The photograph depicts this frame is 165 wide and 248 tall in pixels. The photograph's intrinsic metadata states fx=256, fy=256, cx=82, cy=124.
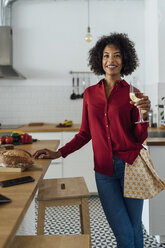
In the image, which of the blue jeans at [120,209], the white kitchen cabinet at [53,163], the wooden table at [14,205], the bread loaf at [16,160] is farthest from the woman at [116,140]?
the white kitchen cabinet at [53,163]

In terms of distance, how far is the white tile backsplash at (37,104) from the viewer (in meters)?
4.02

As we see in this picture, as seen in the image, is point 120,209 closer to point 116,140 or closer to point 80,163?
point 116,140

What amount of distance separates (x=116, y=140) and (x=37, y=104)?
2833 millimetres

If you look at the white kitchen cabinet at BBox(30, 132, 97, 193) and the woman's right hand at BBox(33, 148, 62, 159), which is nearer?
the woman's right hand at BBox(33, 148, 62, 159)

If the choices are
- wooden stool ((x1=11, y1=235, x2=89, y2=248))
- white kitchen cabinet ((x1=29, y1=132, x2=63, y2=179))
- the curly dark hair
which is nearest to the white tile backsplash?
white kitchen cabinet ((x1=29, y1=132, x2=63, y2=179))

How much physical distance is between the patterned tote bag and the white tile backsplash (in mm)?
2723

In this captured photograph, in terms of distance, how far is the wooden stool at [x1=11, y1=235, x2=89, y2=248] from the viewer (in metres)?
0.96

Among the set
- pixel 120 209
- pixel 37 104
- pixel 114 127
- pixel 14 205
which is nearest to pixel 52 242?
pixel 14 205

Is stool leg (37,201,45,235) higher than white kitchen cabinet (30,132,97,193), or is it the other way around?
stool leg (37,201,45,235)

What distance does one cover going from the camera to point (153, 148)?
2.05 m

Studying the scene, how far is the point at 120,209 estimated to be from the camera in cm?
140

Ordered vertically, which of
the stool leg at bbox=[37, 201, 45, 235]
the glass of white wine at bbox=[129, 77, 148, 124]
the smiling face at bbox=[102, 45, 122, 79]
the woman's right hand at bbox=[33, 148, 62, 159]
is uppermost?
the smiling face at bbox=[102, 45, 122, 79]

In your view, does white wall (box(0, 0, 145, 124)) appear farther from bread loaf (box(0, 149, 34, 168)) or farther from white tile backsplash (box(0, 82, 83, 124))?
bread loaf (box(0, 149, 34, 168))

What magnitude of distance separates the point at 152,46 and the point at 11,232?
3.63m
